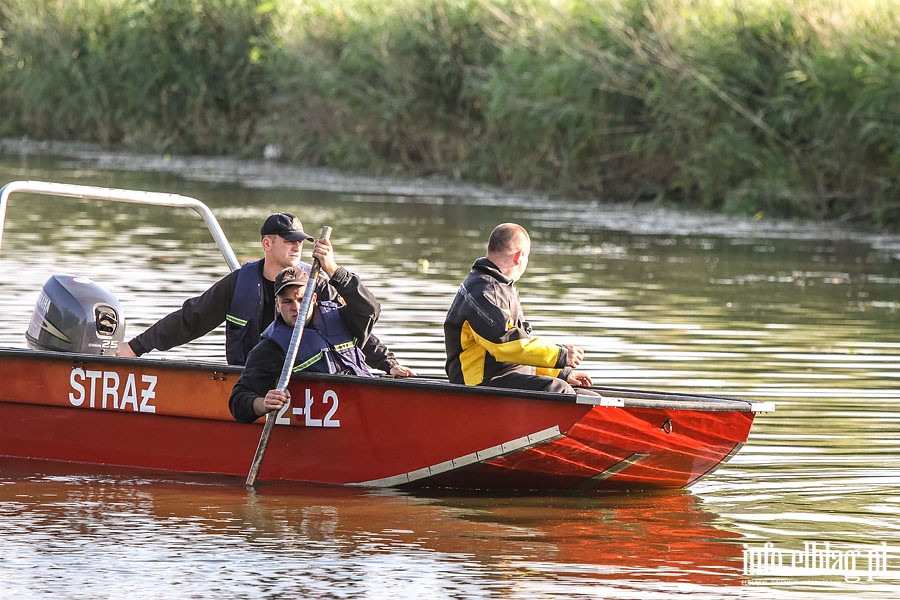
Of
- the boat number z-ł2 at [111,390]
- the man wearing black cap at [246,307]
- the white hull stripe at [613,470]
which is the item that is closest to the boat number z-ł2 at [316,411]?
the man wearing black cap at [246,307]

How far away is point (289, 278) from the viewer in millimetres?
8477

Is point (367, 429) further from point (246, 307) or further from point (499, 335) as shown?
point (246, 307)

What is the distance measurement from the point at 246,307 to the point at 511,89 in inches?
711

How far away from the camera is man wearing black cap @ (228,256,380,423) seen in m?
8.29

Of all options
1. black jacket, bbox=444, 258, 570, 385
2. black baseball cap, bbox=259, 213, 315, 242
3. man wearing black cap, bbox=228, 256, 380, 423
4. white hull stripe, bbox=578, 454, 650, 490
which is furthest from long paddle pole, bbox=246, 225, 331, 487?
white hull stripe, bbox=578, 454, 650, 490

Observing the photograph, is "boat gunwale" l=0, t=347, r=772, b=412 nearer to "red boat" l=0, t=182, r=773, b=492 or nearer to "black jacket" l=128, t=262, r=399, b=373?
"red boat" l=0, t=182, r=773, b=492

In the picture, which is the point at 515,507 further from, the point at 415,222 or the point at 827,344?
the point at 415,222

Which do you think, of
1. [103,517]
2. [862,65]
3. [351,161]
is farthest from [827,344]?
[351,161]

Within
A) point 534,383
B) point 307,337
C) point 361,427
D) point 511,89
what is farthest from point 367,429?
point 511,89

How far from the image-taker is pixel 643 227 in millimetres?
22797

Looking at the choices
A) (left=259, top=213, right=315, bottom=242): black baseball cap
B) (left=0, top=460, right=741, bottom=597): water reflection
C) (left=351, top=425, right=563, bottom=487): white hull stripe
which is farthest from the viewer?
(left=259, top=213, right=315, bottom=242): black baseball cap

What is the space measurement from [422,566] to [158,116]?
30.2m

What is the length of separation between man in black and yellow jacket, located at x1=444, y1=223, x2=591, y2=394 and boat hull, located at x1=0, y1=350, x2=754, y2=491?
22 centimetres

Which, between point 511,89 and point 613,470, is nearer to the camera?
point 613,470
